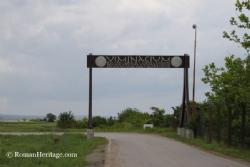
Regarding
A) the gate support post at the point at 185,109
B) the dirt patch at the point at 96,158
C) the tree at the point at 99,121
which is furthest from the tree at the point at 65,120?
the dirt patch at the point at 96,158

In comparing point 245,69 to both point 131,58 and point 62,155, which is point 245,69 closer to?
point 62,155

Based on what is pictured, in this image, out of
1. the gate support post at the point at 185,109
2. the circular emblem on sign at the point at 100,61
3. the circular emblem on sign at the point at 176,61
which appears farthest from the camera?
the gate support post at the point at 185,109

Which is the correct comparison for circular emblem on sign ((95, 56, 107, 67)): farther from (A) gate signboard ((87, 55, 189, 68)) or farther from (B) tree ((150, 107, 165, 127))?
(B) tree ((150, 107, 165, 127))

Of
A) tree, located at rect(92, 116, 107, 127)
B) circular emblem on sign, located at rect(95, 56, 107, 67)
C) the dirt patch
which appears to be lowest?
the dirt patch

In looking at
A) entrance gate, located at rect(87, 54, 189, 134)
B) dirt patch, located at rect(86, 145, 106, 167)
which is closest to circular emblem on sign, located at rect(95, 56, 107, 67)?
entrance gate, located at rect(87, 54, 189, 134)

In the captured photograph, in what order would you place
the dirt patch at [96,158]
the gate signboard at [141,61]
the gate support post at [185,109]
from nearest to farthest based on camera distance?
the dirt patch at [96,158] < the gate signboard at [141,61] < the gate support post at [185,109]

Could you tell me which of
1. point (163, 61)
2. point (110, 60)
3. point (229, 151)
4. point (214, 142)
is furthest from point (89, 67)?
point (229, 151)

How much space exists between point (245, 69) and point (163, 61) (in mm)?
15010

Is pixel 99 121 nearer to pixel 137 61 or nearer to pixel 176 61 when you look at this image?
pixel 137 61

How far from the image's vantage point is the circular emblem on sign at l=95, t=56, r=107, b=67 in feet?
131

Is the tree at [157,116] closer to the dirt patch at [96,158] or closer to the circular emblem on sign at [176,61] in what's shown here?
the circular emblem on sign at [176,61]

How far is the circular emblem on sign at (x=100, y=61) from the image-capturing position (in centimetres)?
3994

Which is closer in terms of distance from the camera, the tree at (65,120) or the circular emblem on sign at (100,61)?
the circular emblem on sign at (100,61)

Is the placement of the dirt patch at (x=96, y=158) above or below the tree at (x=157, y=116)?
below
